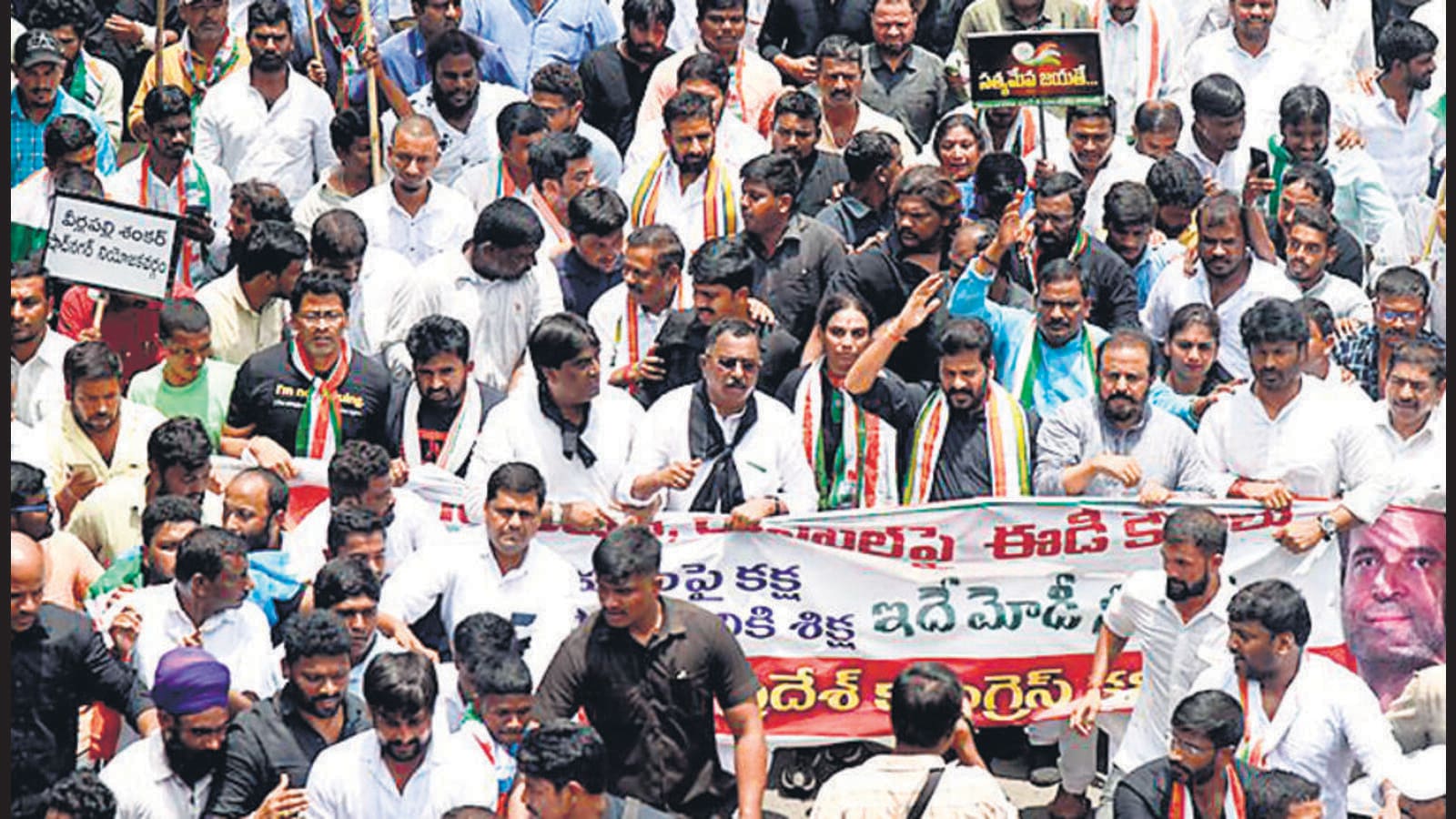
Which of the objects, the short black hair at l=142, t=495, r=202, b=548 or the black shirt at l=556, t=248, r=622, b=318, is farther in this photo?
the black shirt at l=556, t=248, r=622, b=318

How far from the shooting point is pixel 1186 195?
54.2 feet

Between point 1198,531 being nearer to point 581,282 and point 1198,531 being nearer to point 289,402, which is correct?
point 581,282

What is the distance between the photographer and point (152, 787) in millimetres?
11773

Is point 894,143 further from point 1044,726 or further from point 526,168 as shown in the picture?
point 1044,726

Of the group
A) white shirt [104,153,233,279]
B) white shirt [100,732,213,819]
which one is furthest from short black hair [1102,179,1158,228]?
white shirt [100,732,213,819]

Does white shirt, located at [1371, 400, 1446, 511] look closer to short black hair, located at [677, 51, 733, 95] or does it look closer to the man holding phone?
short black hair, located at [677, 51, 733, 95]

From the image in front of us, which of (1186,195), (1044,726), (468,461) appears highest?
(1186,195)

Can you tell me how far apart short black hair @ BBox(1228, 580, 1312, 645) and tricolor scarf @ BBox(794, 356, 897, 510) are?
6.76 feet

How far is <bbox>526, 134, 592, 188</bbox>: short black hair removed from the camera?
1603 cm

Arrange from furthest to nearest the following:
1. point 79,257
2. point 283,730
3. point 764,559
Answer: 1. point 79,257
2. point 764,559
3. point 283,730

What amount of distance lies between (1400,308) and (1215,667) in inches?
121

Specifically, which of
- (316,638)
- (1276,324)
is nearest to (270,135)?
(1276,324)

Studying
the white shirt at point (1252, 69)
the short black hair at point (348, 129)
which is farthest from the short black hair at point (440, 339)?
the white shirt at point (1252, 69)

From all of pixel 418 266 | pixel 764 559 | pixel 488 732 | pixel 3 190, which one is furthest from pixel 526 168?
pixel 488 732
